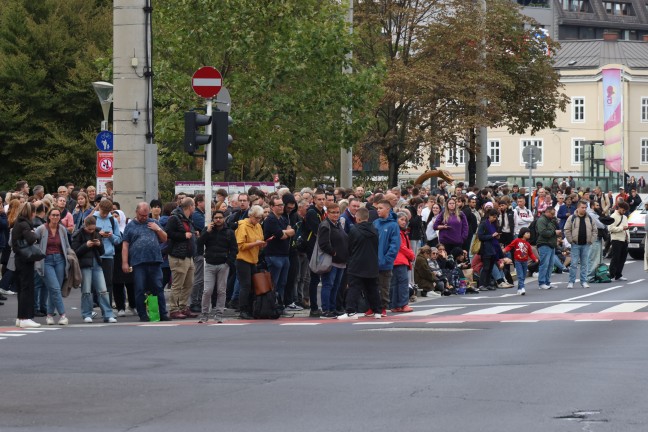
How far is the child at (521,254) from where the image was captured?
2834 centimetres

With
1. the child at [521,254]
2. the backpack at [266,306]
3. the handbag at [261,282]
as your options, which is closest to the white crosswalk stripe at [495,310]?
the backpack at [266,306]

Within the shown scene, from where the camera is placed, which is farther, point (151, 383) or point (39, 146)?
point (39, 146)

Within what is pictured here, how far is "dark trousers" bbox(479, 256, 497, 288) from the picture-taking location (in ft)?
97.6

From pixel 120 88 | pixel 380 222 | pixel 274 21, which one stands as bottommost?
pixel 380 222

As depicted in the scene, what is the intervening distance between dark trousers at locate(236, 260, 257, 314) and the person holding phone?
1.94m

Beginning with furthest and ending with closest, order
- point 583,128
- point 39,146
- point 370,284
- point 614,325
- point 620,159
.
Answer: point 583,128 → point 620,159 → point 39,146 → point 370,284 → point 614,325

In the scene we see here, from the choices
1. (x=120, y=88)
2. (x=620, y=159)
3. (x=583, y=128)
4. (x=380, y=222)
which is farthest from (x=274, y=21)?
(x=583, y=128)

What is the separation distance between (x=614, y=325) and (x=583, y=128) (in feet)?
285

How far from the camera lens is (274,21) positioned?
37906 millimetres

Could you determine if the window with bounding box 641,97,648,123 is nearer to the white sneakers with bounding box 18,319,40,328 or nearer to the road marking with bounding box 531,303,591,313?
the road marking with bounding box 531,303,591,313

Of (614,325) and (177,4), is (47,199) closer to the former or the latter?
(614,325)

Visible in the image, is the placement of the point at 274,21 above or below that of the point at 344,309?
above

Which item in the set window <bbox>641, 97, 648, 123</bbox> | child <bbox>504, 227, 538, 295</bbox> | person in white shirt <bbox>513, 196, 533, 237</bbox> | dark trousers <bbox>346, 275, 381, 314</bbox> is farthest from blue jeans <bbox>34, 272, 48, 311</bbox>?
window <bbox>641, 97, 648, 123</bbox>

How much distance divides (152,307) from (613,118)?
77601 millimetres
